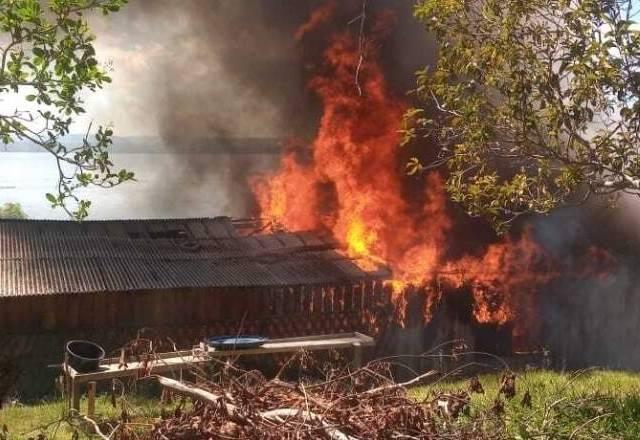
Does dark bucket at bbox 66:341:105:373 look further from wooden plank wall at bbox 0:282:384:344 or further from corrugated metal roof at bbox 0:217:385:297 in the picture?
wooden plank wall at bbox 0:282:384:344

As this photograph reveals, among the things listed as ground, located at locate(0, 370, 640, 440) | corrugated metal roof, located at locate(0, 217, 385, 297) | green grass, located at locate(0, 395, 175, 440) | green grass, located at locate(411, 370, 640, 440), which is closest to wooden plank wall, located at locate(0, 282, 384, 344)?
corrugated metal roof, located at locate(0, 217, 385, 297)

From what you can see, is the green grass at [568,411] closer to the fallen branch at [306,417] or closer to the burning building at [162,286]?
the fallen branch at [306,417]

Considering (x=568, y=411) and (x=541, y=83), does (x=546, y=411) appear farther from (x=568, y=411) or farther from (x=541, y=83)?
(x=541, y=83)

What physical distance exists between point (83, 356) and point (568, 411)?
8043 mm

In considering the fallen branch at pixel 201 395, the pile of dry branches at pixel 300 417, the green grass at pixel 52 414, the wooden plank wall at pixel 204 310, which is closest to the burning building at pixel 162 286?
the wooden plank wall at pixel 204 310

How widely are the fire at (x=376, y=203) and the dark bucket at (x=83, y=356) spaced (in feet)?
28.3

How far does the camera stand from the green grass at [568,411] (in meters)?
7.34

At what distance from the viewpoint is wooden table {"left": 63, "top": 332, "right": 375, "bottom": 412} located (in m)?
10.3

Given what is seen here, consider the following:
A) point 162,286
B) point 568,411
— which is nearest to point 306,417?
point 568,411

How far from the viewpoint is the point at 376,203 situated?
82.7 ft

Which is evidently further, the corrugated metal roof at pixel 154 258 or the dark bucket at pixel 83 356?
the corrugated metal roof at pixel 154 258

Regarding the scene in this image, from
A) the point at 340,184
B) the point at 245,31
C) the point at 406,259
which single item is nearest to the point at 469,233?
the point at 406,259

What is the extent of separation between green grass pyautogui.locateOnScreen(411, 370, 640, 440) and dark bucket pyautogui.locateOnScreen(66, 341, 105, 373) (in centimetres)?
548

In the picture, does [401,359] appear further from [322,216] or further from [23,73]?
[23,73]
